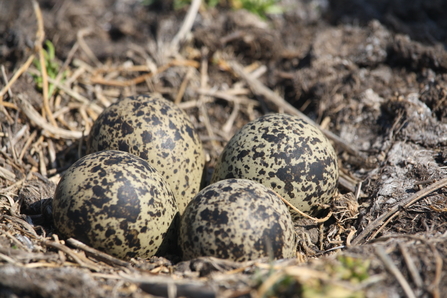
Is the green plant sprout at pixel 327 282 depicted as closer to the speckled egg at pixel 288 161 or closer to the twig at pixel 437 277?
the twig at pixel 437 277

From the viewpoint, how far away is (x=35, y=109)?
13.3ft

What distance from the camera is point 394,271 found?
218cm

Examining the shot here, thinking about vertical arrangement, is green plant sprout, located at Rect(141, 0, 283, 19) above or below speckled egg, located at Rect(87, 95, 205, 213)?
above

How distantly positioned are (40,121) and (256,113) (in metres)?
2.42

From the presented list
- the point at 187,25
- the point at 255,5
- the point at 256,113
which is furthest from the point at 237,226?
the point at 255,5

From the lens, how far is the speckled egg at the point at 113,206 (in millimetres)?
2615

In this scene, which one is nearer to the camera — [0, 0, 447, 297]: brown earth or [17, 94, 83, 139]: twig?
[0, 0, 447, 297]: brown earth

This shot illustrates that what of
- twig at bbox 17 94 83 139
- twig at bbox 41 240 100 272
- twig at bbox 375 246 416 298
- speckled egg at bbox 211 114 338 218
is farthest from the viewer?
twig at bbox 17 94 83 139

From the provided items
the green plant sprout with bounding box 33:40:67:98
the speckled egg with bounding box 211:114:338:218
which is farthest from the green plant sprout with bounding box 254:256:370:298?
the green plant sprout with bounding box 33:40:67:98

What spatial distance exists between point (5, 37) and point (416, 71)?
4881 millimetres

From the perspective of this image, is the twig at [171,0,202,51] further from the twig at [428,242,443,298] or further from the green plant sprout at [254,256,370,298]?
the twig at [428,242,443,298]

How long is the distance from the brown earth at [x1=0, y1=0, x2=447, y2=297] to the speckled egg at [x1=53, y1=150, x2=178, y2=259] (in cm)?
11

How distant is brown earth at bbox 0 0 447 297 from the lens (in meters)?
2.25

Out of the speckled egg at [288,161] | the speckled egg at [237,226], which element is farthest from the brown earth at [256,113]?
the speckled egg at [288,161]
